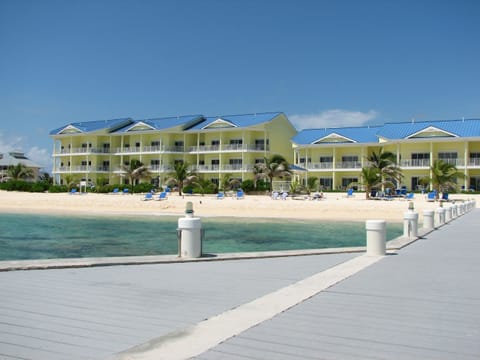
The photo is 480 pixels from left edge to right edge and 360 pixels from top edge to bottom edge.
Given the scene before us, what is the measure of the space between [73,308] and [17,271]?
9.90ft

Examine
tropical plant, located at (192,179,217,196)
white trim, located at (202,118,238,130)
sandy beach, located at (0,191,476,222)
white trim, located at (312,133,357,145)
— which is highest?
white trim, located at (202,118,238,130)

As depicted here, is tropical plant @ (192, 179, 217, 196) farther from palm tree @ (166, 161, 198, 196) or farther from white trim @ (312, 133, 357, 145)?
white trim @ (312, 133, 357, 145)

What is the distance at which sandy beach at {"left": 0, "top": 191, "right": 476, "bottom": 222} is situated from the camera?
3616cm

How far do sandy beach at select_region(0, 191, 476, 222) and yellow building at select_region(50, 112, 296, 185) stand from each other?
12.3 m

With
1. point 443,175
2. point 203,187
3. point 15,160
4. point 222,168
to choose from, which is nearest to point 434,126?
point 443,175

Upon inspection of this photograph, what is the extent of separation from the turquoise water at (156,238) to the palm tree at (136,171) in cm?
2505

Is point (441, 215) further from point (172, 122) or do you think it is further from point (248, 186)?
point (172, 122)

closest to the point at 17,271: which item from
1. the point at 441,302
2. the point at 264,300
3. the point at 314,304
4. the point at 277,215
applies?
the point at 264,300

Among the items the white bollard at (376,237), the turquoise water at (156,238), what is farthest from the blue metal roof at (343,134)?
the white bollard at (376,237)

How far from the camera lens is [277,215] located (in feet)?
124

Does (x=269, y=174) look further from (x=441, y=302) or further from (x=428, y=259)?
(x=441, y=302)

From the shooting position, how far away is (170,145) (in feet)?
203

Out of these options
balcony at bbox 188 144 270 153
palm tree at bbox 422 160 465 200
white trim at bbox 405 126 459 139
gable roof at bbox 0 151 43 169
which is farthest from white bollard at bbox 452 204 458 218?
gable roof at bbox 0 151 43 169

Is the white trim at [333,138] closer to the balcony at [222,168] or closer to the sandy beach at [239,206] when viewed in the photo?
the balcony at [222,168]
